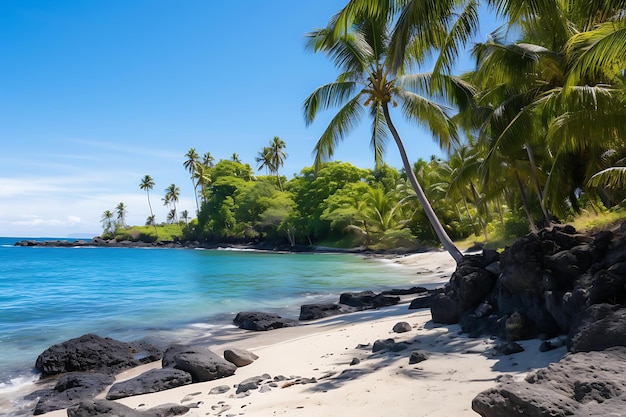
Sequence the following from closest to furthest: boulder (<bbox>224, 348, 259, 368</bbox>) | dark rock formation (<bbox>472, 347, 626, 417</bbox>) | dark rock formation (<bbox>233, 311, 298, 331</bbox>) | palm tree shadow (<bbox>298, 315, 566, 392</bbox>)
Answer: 1. dark rock formation (<bbox>472, 347, 626, 417</bbox>)
2. palm tree shadow (<bbox>298, 315, 566, 392</bbox>)
3. boulder (<bbox>224, 348, 259, 368</bbox>)
4. dark rock formation (<bbox>233, 311, 298, 331</bbox>)

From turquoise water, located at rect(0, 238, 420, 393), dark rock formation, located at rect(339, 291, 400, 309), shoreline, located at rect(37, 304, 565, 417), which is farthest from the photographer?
dark rock formation, located at rect(339, 291, 400, 309)

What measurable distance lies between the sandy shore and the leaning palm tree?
6.22 meters

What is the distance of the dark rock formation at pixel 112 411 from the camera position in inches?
183

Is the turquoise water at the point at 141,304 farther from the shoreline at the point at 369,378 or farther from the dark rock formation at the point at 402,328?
the dark rock formation at the point at 402,328

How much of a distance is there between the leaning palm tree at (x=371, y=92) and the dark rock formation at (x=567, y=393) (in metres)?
9.30

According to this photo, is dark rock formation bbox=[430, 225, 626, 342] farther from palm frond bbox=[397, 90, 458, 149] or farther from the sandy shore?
palm frond bbox=[397, 90, 458, 149]

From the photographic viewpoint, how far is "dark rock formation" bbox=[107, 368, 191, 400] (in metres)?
6.28

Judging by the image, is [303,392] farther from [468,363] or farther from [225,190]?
[225,190]

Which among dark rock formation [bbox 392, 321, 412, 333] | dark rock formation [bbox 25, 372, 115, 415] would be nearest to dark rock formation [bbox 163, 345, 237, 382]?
dark rock formation [bbox 25, 372, 115, 415]

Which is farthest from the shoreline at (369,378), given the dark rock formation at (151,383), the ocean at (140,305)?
the ocean at (140,305)

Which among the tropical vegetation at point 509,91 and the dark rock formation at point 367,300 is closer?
the tropical vegetation at point 509,91

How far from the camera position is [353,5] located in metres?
7.73

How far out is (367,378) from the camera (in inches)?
206

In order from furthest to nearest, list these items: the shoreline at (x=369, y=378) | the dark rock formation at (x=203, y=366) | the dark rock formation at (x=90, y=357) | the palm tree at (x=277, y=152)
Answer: the palm tree at (x=277, y=152) → the dark rock formation at (x=90, y=357) → the dark rock formation at (x=203, y=366) → the shoreline at (x=369, y=378)
